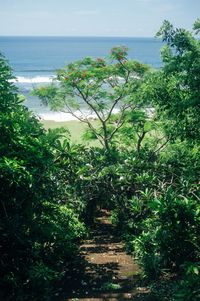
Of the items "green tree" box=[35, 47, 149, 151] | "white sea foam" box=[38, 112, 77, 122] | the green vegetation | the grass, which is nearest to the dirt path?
the green vegetation

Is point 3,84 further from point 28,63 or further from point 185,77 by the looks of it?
point 28,63

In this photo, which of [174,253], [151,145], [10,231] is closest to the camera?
[10,231]

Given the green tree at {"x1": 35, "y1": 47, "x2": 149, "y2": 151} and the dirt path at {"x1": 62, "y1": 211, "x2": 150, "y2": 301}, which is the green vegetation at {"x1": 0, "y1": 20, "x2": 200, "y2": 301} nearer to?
the dirt path at {"x1": 62, "y1": 211, "x2": 150, "y2": 301}

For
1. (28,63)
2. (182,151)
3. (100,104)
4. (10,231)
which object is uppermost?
(28,63)

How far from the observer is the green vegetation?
7492 mm

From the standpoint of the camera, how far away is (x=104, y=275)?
10164 millimetres

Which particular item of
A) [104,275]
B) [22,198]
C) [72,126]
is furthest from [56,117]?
[22,198]

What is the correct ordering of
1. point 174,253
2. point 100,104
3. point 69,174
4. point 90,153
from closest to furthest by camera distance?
point 174,253 < point 69,174 < point 90,153 < point 100,104

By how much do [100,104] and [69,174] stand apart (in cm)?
852

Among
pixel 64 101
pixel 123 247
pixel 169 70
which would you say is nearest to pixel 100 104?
pixel 64 101

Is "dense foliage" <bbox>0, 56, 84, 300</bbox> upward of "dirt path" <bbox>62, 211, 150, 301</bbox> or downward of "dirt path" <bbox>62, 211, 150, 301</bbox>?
upward

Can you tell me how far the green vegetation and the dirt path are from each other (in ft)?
1.05

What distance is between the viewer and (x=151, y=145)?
55.8ft

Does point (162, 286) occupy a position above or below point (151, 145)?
below
